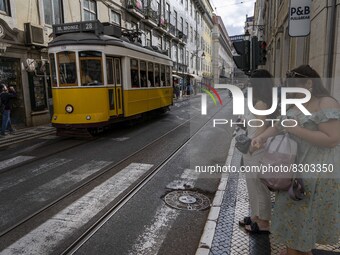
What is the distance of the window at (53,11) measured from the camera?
14203 millimetres

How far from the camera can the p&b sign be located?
189 inches

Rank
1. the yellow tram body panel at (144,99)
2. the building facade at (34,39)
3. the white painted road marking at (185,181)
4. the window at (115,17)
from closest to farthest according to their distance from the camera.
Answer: the white painted road marking at (185,181)
the yellow tram body panel at (144,99)
the building facade at (34,39)
the window at (115,17)

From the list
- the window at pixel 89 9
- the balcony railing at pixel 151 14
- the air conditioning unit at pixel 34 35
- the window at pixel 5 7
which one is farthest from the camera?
the balcony railing at pixel 151 14

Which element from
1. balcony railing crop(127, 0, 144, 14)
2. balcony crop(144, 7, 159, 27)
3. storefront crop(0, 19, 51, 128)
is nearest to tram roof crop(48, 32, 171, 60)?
storefront crop(0, 19, 51, 128)

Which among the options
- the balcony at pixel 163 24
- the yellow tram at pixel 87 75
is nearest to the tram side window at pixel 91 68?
the yellow tram at pixel 87 75

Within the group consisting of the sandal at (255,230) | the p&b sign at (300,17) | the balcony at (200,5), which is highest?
the balcony at (200,5)

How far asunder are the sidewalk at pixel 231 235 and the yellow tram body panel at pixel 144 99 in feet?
22.4

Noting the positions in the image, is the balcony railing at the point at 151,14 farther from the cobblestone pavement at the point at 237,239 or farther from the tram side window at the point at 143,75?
the cobblestone pavement at the point at 237,239

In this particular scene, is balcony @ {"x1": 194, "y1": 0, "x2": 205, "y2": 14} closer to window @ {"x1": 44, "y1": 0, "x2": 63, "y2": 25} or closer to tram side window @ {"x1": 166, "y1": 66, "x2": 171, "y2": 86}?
tram side window @ {"x1": 166, "y1": 66, "x2": 171, "y2": 86}

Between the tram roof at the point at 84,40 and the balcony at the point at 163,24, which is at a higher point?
the balcony at the point at 163,24

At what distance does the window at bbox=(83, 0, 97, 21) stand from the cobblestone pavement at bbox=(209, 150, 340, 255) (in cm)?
1597

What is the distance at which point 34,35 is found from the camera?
1262 centimetres

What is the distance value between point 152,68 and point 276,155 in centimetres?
1165

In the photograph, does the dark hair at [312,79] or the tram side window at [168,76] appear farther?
the tram side window at [168,76]
